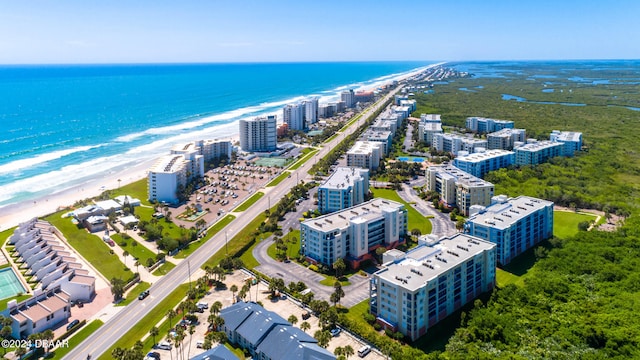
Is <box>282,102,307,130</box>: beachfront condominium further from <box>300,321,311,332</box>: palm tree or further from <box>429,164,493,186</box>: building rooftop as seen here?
<box>300,321,311,332</box>: palm tree

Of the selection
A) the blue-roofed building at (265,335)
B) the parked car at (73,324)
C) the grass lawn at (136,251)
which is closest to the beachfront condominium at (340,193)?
the grass lawn at (136,251)

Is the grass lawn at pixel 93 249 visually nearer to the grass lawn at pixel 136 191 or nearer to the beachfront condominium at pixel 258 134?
the grass lawn at pixel 136 191

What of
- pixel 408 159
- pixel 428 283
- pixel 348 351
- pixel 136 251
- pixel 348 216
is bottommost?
pixel 348 351

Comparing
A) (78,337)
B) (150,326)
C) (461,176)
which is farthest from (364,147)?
(78,337)

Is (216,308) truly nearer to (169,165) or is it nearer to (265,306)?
(265,306)

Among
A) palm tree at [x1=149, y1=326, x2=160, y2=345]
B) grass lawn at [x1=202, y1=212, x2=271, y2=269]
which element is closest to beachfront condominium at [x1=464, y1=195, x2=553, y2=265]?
grass lawn at [x1=202, y1=212, x2=271, y2=269]
